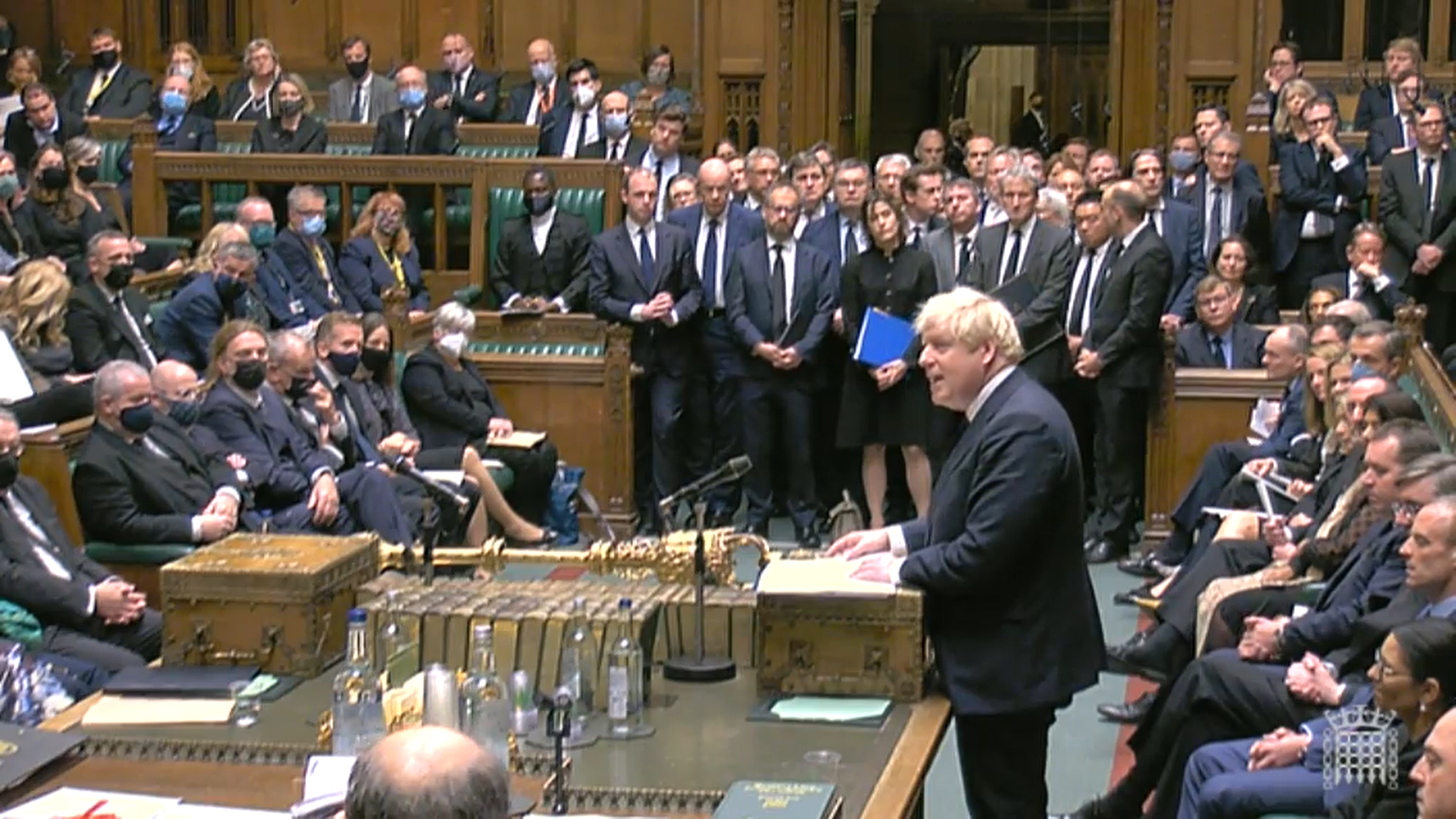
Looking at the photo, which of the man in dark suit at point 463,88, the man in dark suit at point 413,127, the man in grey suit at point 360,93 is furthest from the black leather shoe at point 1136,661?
the man in grey suit at point 360,93

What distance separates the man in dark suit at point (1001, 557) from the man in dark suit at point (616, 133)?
7.35 m

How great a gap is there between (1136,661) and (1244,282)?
11.6 feet

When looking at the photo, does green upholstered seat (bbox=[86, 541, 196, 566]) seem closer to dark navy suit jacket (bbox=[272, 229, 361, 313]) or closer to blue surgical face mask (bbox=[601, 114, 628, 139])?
dark navy suit jacket (bbox=[272, 229, 361, 313])

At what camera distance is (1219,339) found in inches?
375

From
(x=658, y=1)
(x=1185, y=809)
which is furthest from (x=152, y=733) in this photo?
(x=658, y=1)

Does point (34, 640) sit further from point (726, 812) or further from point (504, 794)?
point (504, 794)

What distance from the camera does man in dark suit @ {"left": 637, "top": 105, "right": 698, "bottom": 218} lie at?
1124 cm

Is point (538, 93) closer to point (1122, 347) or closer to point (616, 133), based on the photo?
point (616, 133)

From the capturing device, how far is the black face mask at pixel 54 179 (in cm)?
1080

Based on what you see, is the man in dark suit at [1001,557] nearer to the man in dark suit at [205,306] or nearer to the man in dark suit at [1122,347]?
the man in dark suit at [1122,347]

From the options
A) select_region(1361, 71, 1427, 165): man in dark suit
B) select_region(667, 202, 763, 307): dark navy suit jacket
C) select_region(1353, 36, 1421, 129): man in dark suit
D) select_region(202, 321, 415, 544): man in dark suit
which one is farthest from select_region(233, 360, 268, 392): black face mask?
select_region(1353, 36, 1421, 129): man in dark suit

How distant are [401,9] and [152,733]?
13.0 metres

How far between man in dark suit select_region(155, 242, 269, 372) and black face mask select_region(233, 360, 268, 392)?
1.38m

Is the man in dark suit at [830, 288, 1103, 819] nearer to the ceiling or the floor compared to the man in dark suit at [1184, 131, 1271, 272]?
nearer to the floor
